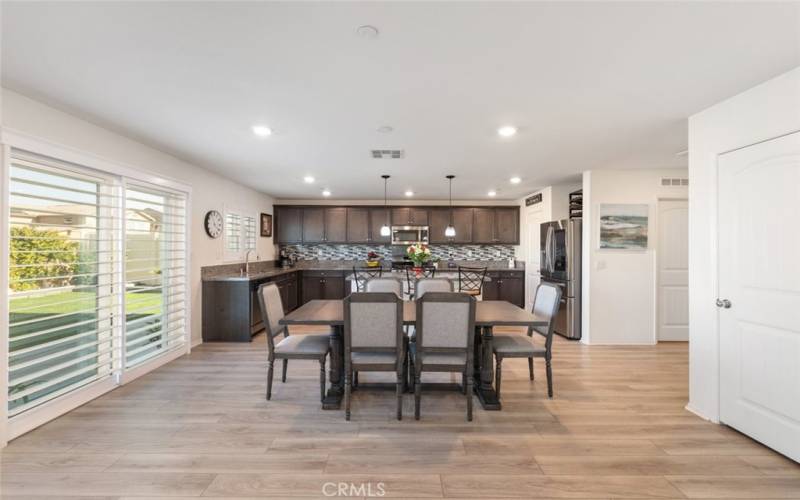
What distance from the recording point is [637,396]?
10.0 ft

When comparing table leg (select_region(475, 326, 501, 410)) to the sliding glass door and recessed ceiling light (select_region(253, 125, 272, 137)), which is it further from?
the sliding glass door

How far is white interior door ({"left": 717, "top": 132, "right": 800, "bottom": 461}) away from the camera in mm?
2135

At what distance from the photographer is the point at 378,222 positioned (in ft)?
23.9

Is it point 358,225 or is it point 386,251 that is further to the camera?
point 386,251

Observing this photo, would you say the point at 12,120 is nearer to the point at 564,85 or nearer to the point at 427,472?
the point at 427,472

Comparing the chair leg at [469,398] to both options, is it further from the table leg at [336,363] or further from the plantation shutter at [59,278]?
the plantation shutter at [59,278]

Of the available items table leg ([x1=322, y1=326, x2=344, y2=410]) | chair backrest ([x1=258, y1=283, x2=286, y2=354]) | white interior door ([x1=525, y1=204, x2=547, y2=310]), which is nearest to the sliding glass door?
chair backrest ([x1=258, y1=283, x2=286, y2=354])

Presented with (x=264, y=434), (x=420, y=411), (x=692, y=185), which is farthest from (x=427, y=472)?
(x=692, y=185)

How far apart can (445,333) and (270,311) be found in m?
1.59

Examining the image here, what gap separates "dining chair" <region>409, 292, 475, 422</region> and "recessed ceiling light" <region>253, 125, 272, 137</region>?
1997mm

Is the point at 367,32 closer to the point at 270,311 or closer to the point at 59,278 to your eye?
the point at 270,311

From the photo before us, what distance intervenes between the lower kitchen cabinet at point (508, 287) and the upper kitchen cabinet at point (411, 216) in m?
1.76

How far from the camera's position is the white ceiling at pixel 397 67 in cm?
160

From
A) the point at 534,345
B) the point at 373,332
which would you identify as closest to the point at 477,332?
the point at 534,345
